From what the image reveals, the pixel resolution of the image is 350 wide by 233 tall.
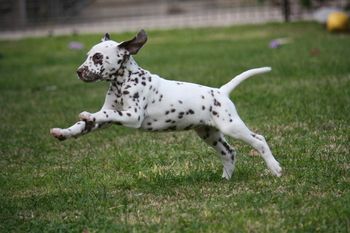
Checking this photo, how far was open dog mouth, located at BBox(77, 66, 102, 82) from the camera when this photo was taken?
575 cm

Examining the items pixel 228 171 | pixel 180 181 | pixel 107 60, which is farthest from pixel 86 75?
pixel 228 171

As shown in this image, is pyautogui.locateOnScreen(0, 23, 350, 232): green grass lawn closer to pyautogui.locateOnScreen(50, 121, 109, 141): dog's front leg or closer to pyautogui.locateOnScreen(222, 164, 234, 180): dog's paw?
pyautogui.locateOnScreen(222, 164, 234, 180): dog's paw

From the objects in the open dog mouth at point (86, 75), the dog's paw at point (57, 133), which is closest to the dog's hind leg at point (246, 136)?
the open dog mouth at point (86, 75)

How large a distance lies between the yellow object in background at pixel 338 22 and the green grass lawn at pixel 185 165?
5.03m

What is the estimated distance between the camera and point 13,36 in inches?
998

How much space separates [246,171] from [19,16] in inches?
852

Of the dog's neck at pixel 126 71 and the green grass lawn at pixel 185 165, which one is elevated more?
the dog's neck at pixel 126 71

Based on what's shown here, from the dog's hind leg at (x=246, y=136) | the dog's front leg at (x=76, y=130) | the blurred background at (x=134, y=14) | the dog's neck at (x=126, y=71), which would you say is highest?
the dog's neck at (x=126, y=71)

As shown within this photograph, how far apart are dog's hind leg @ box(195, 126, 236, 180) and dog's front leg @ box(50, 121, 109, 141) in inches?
36.1

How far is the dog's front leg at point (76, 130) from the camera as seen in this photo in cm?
534

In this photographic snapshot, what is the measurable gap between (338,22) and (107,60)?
13941 millimetres

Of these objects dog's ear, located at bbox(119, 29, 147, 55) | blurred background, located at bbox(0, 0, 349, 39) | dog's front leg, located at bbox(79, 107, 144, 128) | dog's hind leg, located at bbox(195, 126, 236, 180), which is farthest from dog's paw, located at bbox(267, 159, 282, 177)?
blurred background, located at bbox(0, 0, 349, 39)

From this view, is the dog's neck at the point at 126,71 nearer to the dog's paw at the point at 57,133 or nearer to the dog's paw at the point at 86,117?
the dog's paw at the point at 86,117

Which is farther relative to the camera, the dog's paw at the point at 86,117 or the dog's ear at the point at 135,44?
the dog's ear at the point at 135,44
